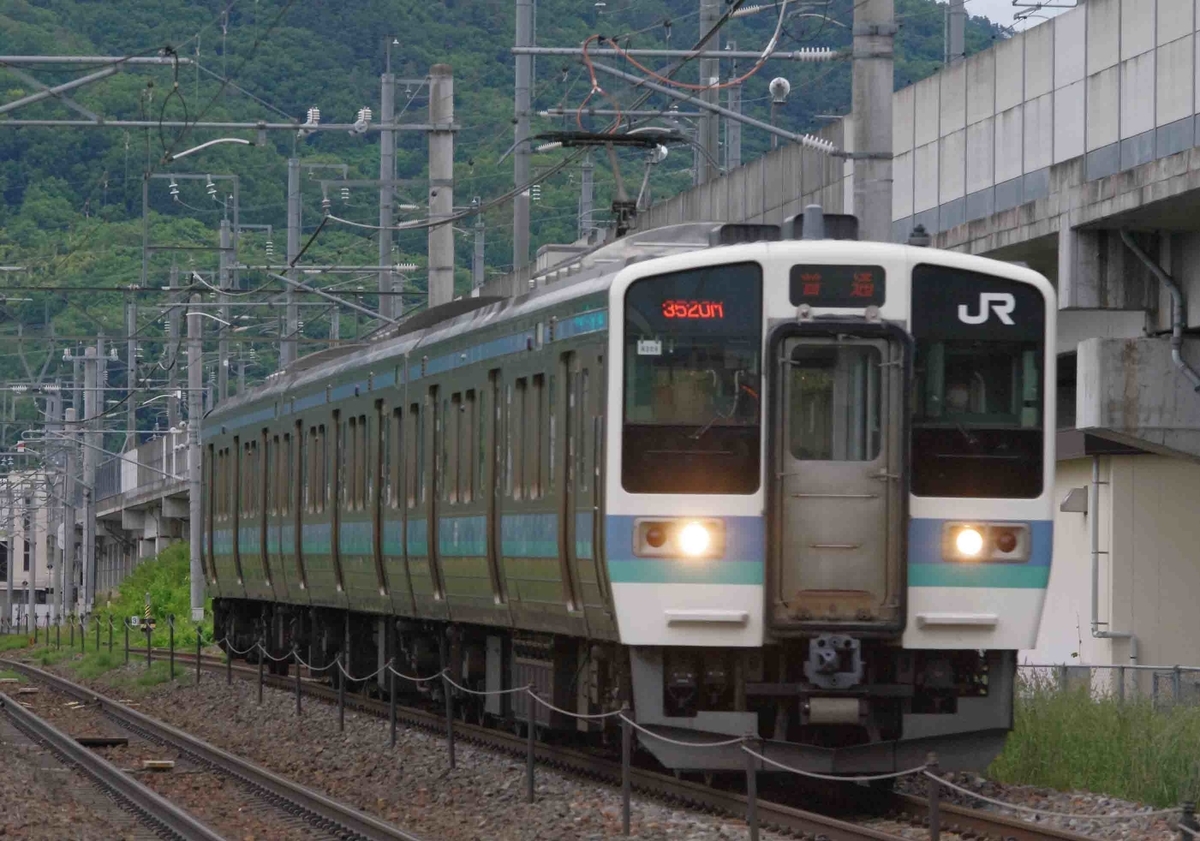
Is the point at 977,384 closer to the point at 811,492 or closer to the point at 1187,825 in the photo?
the point at 811,492

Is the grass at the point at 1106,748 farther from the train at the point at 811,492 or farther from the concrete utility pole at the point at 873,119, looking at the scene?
the concrete utility pole at the point at 873,119

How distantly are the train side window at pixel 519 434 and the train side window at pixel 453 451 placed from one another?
63.5 inches

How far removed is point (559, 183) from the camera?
67.8 meters

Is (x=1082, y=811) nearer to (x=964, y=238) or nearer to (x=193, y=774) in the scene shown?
(x=193, y=774)

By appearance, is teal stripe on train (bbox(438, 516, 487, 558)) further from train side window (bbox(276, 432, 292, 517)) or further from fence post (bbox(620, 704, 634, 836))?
train side window (bbox(276, 432, 292, 517))

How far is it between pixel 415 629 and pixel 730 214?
1016 cm

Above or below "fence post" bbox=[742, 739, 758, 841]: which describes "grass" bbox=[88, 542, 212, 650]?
below

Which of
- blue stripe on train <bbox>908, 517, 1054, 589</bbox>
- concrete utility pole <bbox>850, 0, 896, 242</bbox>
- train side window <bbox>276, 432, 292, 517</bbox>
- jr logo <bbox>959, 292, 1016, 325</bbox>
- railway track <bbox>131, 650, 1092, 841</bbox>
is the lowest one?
railway track <bbox>131, 650, 1092, 841</bbox>

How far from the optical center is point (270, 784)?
16.5 m

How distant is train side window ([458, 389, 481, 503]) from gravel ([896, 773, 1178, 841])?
4.13 meters

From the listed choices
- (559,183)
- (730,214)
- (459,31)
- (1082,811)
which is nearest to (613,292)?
(1082,811)

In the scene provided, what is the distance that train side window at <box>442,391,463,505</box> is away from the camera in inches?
701

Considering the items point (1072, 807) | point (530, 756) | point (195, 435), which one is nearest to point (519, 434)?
point (530, 756)

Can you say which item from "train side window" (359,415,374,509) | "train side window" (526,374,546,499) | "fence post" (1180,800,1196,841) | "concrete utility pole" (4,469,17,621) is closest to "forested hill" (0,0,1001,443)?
"concrete utility pole" (4,469,17,621)
